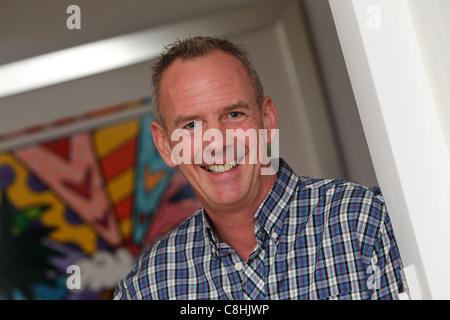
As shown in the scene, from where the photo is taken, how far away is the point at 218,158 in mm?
1466

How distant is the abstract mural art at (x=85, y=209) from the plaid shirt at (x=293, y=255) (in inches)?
34.6

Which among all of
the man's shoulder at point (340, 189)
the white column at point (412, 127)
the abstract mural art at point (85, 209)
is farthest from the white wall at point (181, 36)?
the white column at point (412, 127)

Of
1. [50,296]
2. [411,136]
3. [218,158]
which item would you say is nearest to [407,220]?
[411,136]

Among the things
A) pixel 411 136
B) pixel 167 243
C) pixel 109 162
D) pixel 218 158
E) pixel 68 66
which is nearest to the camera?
pixel 411 136

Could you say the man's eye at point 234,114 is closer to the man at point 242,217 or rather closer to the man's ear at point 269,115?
the man at point 242,217

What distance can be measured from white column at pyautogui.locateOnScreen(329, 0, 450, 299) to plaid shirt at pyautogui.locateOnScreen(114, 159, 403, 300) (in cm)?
45

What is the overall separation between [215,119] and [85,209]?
4.08ft

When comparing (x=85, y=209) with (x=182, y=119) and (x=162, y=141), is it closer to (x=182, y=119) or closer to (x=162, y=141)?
(x=162, y=141)

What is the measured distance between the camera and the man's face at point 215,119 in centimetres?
143

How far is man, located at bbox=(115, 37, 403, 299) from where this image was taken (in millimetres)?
1309

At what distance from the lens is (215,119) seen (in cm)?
142

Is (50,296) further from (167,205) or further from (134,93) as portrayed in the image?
(134,93)

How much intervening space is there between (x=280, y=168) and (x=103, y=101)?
1.01 metres

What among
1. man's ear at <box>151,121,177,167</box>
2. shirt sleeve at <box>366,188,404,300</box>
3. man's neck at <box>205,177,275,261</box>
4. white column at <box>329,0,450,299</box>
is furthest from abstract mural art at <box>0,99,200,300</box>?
white column at <box>329,0,450,299</box>
